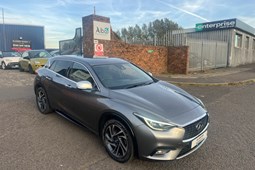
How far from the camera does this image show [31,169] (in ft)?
9.79

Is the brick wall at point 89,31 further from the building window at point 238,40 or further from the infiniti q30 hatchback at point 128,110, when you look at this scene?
the building window at point 238,40

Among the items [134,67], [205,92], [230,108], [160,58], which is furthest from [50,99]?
[160,58]

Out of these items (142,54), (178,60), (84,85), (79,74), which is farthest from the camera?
(178,60)

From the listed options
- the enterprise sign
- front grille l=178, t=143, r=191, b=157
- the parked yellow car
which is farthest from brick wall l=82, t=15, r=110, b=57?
the enterprise sign

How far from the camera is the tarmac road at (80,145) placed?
10.2ft

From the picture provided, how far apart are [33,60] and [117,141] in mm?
11448

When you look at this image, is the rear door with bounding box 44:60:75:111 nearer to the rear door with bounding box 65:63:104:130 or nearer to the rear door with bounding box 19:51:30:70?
the rear door with bounding box 65:63:104:130

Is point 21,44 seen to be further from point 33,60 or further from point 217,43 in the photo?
point 217,43

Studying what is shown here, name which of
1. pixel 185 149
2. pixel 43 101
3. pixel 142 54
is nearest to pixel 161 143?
pixel 185 149

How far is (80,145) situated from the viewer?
3717 millimetres

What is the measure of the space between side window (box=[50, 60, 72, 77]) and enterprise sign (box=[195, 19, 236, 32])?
2037 centimetres

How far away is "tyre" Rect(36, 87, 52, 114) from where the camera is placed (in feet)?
17.1

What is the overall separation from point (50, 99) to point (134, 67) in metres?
2.10

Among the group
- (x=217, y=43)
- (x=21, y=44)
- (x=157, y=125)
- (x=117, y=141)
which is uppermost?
(x=21, y=44)
